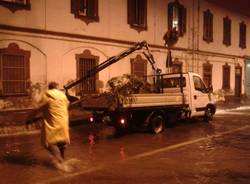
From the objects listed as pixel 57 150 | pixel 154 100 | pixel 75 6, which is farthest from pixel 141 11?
pixel 57 150

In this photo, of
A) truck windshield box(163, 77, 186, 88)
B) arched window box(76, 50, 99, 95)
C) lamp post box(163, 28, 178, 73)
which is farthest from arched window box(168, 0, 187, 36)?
truck windshield box(163, 77, 186, 88)

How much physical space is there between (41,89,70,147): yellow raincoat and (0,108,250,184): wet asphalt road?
2.21 feet

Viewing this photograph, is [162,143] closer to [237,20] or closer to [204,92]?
[204,92]

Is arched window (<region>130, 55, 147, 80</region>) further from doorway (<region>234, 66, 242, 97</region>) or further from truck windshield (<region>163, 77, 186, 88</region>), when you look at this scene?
doorway (<region>234, 66, 242, 97</region>)

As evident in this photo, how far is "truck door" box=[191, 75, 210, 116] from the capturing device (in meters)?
15.1

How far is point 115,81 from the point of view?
1325 centimetres

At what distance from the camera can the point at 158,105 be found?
12.8 m

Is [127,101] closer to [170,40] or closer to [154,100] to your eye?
[154,100]

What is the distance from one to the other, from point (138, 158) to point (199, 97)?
7248 mm

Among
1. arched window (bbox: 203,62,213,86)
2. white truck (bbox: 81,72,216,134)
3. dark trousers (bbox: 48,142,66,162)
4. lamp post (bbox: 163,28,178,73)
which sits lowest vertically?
dark trousers (bbox: 48,142,66,162)

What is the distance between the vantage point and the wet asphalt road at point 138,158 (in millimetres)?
7141

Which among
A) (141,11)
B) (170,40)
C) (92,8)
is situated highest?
(141,11)

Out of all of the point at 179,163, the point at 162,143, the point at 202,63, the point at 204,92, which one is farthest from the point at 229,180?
the point at 202,63

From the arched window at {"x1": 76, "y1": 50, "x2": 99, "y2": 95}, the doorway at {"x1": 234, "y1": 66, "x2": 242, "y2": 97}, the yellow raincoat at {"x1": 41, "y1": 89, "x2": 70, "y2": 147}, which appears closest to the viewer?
the yellow raincoat at {"x1": 41, "y1": 89, "x2": 70, "y2": 147}
